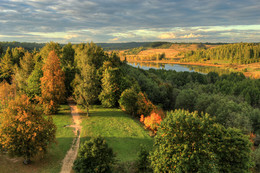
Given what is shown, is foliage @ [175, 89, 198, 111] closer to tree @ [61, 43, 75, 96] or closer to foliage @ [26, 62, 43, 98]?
tree @ [61, 43, 75, 96]

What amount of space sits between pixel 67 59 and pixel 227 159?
175 ft

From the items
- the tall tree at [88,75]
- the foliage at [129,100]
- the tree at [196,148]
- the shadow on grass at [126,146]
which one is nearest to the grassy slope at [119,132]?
the shadow on grass at [126,146]

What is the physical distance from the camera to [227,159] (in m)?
21.1

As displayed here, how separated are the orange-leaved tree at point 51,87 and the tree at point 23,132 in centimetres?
1560

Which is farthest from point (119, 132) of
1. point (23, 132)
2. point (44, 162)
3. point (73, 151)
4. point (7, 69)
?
point (7, 69)

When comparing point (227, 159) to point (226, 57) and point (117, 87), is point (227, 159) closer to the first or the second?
point (117, 87)

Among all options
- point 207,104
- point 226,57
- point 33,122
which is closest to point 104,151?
point 33,122

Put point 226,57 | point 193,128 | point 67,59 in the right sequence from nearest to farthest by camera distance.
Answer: point 193,128 < point 67,59 < point 226,57

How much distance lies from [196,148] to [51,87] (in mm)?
30954

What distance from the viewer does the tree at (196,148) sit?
18.2 meters

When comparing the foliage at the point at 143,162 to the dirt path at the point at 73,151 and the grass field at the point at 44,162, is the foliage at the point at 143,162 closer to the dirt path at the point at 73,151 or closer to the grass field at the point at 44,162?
the dirt path at the point at 73,151

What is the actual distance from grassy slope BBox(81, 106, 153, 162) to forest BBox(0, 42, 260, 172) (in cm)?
224

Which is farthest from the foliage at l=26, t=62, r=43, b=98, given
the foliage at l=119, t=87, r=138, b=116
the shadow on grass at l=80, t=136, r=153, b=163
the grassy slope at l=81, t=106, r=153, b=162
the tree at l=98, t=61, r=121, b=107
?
the shadow on grass at l=80, t=136, r=153, b=163

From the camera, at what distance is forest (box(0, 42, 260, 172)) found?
19219mm
